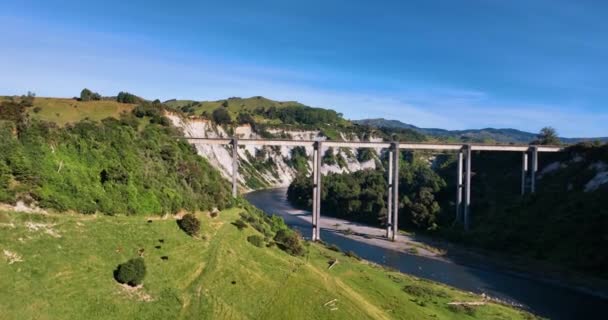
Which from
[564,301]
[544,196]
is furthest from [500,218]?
[564,301]

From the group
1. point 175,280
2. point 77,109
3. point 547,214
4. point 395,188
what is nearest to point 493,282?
point 547,214

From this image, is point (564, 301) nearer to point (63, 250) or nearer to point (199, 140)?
point (63, 250)

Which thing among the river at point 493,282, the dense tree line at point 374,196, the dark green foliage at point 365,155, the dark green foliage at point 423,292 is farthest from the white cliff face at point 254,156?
the dark green foliage at point 423,292

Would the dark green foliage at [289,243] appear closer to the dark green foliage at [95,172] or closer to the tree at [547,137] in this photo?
the dark green foliage at [95,172]

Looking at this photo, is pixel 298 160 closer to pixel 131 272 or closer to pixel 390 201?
pixel 390 201

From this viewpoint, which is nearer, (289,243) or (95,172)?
(95,172)
